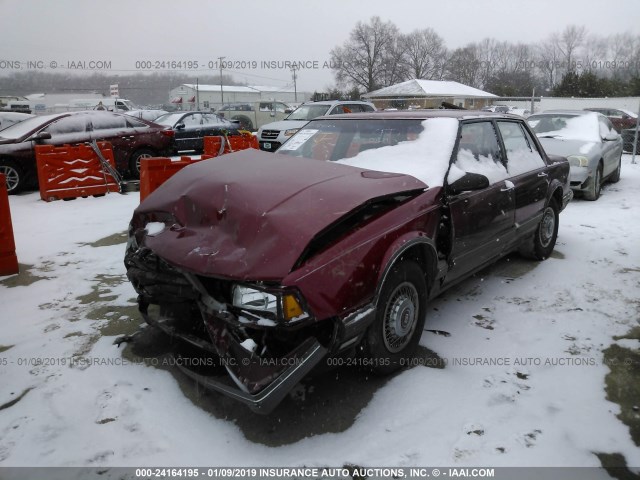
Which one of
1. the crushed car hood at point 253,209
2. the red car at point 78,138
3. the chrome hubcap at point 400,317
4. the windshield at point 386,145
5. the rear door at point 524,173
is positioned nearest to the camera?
the crushed car hood at point 253,209

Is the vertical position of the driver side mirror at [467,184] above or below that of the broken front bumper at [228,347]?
above

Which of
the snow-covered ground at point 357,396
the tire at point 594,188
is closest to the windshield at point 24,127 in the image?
the snow-covered ground at point 357,396

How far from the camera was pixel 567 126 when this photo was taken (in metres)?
9.20

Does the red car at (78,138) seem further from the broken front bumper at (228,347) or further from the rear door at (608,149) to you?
the rear door at (608,149)

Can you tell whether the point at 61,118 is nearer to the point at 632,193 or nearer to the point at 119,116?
the point at 119,116

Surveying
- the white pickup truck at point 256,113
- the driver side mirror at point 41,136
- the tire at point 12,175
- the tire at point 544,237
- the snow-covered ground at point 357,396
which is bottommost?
the snow-covered ground at point 357,396

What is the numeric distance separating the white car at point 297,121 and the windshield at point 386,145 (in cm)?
820

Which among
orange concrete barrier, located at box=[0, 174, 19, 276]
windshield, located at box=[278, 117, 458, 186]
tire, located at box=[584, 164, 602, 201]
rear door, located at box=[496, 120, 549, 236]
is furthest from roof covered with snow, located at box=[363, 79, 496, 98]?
orange concrete barrier, located at box=[0, 174, 19, 276]

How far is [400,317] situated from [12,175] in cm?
875

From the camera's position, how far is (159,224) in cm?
313

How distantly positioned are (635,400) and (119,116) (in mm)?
10560

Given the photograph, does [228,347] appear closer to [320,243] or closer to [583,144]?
[320,243]

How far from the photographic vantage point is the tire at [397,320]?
2828 millimetres

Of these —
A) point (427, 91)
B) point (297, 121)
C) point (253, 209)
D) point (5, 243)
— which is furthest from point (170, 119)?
point (427, 91)
